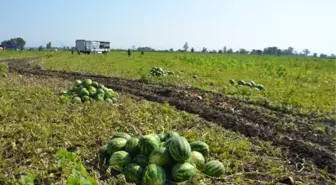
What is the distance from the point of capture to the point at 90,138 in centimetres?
594

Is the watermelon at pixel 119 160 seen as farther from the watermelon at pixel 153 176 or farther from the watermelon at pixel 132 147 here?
the watermelon at pixel 153 176

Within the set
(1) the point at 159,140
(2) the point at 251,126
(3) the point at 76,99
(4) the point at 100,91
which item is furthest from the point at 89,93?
(1) the point at 159,140

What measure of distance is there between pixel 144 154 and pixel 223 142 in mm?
2217

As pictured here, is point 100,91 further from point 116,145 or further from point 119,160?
point 119,160

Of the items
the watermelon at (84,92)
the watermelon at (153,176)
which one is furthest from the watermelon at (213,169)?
the watermelon at (84,92)

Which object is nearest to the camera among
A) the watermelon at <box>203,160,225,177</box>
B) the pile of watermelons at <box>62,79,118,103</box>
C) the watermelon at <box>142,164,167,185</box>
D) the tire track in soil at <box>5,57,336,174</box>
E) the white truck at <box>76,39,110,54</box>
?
the watermelon at <box>142,164,167,185</box>

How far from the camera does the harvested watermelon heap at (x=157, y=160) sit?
415 centimetres

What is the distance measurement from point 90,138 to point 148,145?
1847mm

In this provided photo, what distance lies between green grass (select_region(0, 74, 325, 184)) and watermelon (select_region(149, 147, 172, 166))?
431mm

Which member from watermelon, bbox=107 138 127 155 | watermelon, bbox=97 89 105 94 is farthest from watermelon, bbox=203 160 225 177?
watermelon, bbox=97 89 105 94

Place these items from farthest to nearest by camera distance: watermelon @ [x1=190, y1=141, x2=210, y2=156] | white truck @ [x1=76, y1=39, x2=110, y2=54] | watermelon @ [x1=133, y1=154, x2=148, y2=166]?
white truck @ [x1=76, y1=39, x2=110, y2=54] → watermelon @ [x1=190, y1=141, x2=210, y2=156] → watermelon @ [x1=133, y1=154, x2=148, y2=166]

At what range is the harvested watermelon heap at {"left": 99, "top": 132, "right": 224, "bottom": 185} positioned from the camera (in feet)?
13.6

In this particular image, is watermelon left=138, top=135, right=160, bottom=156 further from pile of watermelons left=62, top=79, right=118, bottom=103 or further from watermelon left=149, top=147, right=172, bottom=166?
pile of watermelons left=62, top=79, right=118, bottom=103

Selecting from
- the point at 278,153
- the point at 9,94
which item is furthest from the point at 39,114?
the point at 278,153
